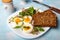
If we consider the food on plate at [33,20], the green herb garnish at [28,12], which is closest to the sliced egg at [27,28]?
the food on plate at [33,20]

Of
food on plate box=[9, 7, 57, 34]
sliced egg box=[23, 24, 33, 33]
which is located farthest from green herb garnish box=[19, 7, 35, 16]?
sliced egg box=[23, 24, 33, 33]

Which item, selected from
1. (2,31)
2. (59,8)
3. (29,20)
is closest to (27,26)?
(29,20)

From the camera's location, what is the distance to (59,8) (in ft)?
3.58

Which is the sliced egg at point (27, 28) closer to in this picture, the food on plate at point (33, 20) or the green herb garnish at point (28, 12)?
the food on plate at point (33, 20)

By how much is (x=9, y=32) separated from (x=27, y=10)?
0.64 feet

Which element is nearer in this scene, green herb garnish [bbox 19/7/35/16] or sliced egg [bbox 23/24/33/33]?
sliced egg [bbox 23/24/33/33]

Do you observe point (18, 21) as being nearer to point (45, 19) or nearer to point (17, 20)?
point (17, 20)

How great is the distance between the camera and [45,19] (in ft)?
3.13

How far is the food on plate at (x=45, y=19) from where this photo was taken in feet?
3.05

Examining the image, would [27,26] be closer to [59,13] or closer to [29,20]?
[29,20]

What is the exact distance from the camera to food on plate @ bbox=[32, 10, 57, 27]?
931 mm

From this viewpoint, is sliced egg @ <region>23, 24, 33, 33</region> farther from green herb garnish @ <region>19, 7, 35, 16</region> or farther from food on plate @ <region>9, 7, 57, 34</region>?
green herb garnish @ <region>19, 7, 35, 16</region>

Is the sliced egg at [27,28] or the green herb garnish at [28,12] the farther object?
the green herb garnish at [28,12]

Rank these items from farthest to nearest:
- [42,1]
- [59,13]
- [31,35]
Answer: [42,1] → [59,13] → [31,35]
